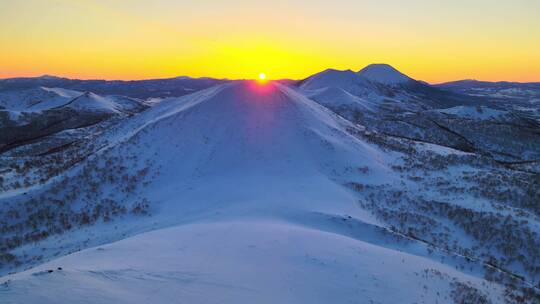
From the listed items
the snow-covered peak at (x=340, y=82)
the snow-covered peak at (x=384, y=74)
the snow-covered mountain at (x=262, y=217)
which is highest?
the snow-covered peak at (x=384, y=74)

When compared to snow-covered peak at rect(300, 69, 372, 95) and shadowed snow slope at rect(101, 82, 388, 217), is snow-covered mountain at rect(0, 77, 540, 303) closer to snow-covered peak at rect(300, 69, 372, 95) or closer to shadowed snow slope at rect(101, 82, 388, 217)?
shadowed snow slope at rect(101, 82, 388, 217)

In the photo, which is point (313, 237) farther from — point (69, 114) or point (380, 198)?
point (69, 114)

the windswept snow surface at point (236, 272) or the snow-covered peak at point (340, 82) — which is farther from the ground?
the snow-covered peak at point (340, 82)

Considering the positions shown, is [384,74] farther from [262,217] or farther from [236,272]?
[236,272]

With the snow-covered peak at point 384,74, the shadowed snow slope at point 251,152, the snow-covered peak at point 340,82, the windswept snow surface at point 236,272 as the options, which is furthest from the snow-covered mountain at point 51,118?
the snow-covered peak at point 384,74

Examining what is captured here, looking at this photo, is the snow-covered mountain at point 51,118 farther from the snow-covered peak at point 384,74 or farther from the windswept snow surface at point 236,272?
the snow-covered peak at point 384,74
